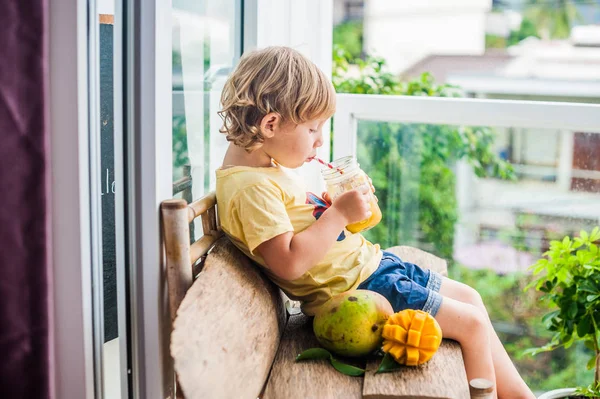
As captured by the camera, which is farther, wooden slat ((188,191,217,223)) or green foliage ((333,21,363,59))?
green foliage ((333,21,363,59))

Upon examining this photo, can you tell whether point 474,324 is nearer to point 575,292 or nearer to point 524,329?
point 575,292

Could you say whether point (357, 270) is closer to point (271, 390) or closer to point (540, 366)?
point (271, 390)

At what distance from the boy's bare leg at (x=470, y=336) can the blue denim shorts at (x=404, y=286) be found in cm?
3

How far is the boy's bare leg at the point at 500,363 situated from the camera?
139cm

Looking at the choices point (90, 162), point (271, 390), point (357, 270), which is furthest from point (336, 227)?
point (90, 162)

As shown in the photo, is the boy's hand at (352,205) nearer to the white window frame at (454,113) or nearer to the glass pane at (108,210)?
the glass pane at (108,210)

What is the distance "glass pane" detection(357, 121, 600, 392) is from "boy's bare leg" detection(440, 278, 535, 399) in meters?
0.66

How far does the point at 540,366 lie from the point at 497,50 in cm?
118

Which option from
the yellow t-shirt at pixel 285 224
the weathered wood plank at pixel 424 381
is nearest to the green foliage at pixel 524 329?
the yellow t-shirt at pixel 285 224

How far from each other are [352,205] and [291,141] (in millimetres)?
180

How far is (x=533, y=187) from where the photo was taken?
2.10 metres

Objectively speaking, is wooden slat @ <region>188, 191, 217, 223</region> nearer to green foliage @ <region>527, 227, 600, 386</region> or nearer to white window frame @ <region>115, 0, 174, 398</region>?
white window frame @ <region>115, 0, 174, 398</region>

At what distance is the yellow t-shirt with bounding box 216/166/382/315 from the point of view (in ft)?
4.02

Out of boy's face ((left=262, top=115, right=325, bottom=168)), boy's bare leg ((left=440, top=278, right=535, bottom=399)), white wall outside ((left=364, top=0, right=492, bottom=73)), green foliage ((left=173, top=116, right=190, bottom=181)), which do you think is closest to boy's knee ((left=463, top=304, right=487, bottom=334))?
boy's bare leg ((left=440, top=278, right=535, bottom=399))
